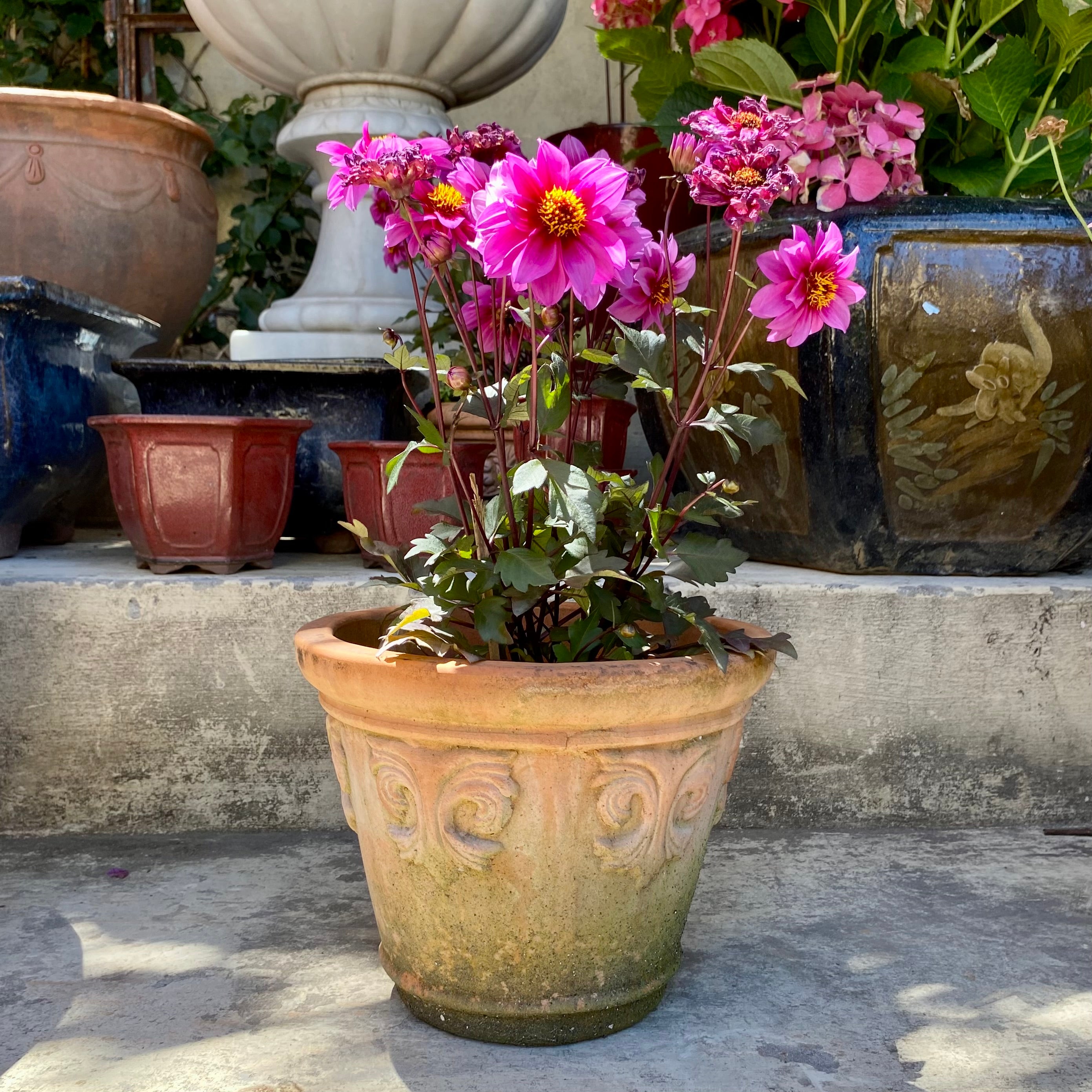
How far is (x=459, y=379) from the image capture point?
997 millimetres

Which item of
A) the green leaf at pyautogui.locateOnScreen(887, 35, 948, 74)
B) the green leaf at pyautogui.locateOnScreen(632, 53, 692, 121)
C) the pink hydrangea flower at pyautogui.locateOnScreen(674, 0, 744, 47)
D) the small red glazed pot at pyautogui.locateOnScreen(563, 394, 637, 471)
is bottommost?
the small red glazed pot at pyautogui.locateOnScreen(563, 394, 637, 471)

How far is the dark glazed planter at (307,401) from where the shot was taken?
2160mm

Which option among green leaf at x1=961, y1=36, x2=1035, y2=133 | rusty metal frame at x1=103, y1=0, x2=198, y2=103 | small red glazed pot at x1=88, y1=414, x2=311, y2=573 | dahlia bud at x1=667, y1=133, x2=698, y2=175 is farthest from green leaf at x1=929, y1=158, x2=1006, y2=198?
rusty metal frame at x1=103, y1=0, x2=198, y2=103

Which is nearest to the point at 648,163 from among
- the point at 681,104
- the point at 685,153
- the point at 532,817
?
the point at 681,104

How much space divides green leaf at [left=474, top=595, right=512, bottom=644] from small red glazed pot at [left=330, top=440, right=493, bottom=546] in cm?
75

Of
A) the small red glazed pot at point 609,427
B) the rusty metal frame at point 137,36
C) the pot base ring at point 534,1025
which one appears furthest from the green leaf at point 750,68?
the rusty metal frame at point 137,36

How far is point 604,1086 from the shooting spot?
A: 1023mm

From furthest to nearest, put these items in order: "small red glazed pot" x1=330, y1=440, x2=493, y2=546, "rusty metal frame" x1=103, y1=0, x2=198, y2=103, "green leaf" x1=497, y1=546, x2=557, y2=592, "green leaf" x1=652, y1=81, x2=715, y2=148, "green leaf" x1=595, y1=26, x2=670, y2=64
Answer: "rusty metal frame" x1=103, y1=0, x2=198, y2=103 → "green leaf" x1=595, y1=26, x2=670, y2=64 → "green leaf" x1=652, y1=81, x2=715, y2=148 → "small red glazed pot" x1=330, y1=440, x2=493, y2=546 → "green leaf" x1=497, y1=546, x2=557, y2=592

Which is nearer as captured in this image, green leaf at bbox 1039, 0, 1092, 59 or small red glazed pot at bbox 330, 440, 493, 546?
green leaf at bbox 1039, 0, 1092, 59

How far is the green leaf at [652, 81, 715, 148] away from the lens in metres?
1.98

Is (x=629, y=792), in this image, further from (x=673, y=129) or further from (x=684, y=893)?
(x=673, y=129)

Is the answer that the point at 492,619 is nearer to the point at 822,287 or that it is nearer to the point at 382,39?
the point at 822,287

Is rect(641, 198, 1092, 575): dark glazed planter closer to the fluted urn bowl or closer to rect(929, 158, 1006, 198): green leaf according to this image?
rect(929, 158, 1006, 198): green leaf

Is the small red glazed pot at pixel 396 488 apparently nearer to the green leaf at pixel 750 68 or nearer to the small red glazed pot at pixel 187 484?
the small red glazed pot at pixel 187 484
